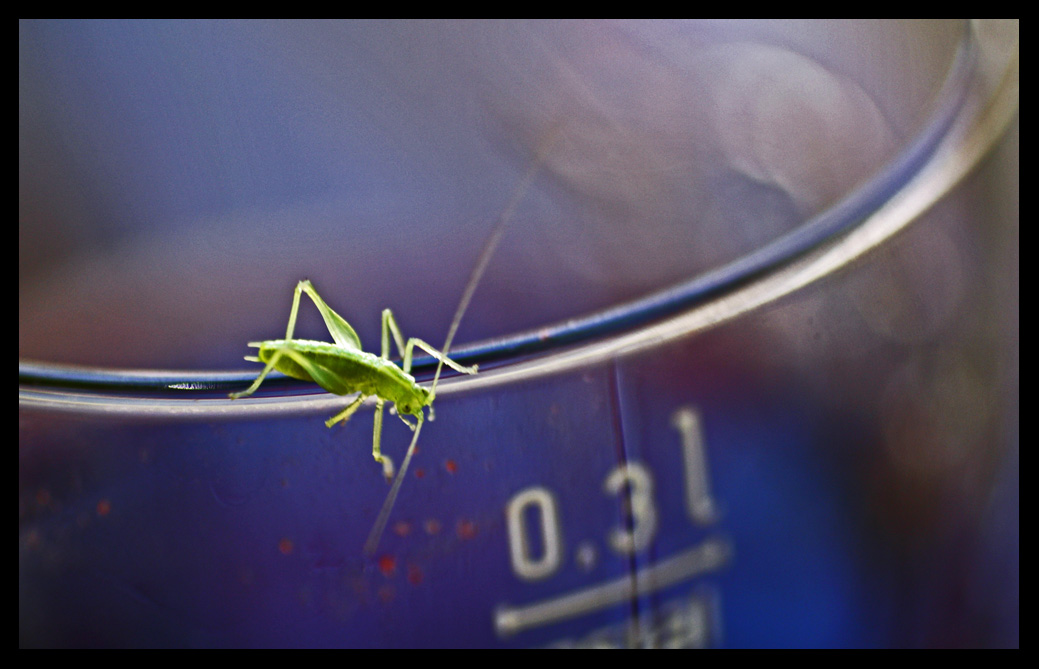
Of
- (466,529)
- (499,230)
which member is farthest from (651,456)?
(499,230)

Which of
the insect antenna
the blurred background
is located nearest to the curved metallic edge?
the blurred background

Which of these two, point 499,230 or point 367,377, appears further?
point 499,230

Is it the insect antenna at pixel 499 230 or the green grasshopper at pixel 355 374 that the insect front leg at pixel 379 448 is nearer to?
the green grasshopper at pixel 355 374

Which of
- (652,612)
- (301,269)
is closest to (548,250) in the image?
(301,269)

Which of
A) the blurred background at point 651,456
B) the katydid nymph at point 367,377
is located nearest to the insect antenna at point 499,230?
the blurred background at point 651,456

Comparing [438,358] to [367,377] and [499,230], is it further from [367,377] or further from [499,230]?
[499,230]
